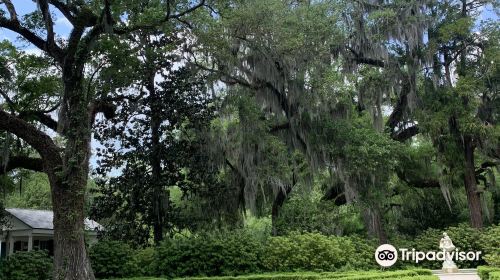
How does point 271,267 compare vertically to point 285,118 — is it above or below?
below

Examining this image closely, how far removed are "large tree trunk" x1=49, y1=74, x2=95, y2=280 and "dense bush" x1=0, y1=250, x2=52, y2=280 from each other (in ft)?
4.13

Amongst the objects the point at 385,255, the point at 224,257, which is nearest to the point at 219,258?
the point at 224,257

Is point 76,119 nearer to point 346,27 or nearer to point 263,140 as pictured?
point 263,140

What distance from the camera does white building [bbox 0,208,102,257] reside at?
1819 cm

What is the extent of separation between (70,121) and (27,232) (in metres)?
8.71

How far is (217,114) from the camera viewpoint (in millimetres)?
16234

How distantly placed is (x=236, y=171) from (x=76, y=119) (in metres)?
7.15

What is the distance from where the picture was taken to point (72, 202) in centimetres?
1087

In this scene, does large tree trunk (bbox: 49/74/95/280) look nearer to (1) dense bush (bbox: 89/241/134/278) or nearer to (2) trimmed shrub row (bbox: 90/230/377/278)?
(1) dense bush (bbox: 89/241/134/278)

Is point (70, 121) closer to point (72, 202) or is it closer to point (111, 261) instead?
point (72, 202)

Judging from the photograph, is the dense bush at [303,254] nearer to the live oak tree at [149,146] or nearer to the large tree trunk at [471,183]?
the live oak tree at [149,146]

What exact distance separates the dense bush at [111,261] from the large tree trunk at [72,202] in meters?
1.66

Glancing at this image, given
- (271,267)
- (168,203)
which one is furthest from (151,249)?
(271,267)

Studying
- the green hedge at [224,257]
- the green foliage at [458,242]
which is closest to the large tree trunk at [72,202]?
the green hedge at [224,257]
